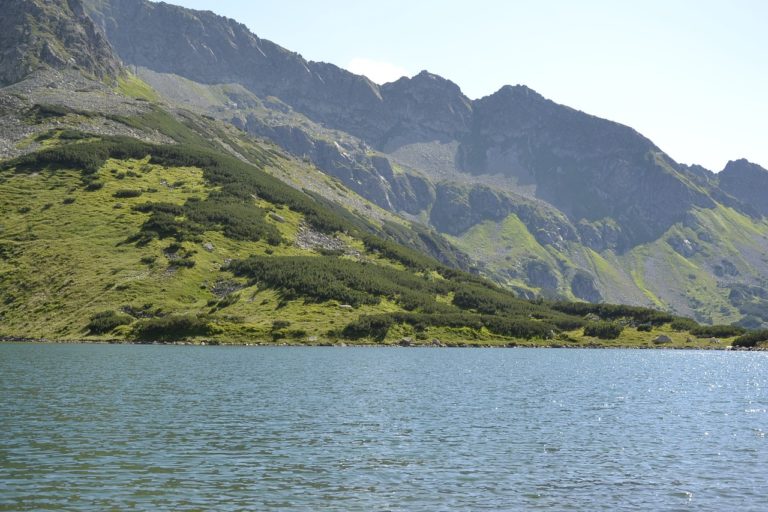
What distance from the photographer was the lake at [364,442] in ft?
87.3

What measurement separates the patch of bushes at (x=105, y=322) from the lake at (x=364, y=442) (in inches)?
1934

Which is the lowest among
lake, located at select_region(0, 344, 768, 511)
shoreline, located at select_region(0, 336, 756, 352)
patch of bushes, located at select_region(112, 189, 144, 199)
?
shoreline, located at select_region(0, 336, 756, 352)

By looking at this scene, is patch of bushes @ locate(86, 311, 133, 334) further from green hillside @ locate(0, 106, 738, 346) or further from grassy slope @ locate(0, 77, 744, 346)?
grassy slope @ locate(0, 77, 744, 346)

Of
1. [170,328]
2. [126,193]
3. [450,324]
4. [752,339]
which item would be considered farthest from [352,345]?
[752,339]

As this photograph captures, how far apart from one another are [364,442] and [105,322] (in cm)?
10147

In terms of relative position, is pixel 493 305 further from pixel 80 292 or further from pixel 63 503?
pixel 63 503

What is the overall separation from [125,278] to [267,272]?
31.4 m

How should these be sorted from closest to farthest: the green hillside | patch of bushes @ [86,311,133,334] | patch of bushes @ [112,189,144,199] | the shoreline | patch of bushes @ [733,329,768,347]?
the shoreline < patch of bushes @ [86,311,133,334] < the green hillside < patch of bushes @ [733,329,768,347] < patch of bushes @ [112,189,144,199]

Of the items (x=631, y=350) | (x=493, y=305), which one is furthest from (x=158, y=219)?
(x=631, y=350)

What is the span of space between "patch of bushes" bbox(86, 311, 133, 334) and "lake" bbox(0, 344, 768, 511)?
49136 mm

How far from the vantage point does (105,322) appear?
125 metres

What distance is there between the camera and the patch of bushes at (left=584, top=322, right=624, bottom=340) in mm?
180875

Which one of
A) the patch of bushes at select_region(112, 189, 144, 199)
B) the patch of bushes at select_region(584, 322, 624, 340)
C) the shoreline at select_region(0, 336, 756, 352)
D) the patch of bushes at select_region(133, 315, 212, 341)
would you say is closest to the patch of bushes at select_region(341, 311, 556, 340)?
the shoreline at select_region(0, 336, 756, 352)

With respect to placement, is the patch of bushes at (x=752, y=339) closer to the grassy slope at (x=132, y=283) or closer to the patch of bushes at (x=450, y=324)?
the grassy slope at (x=132, y=283)
